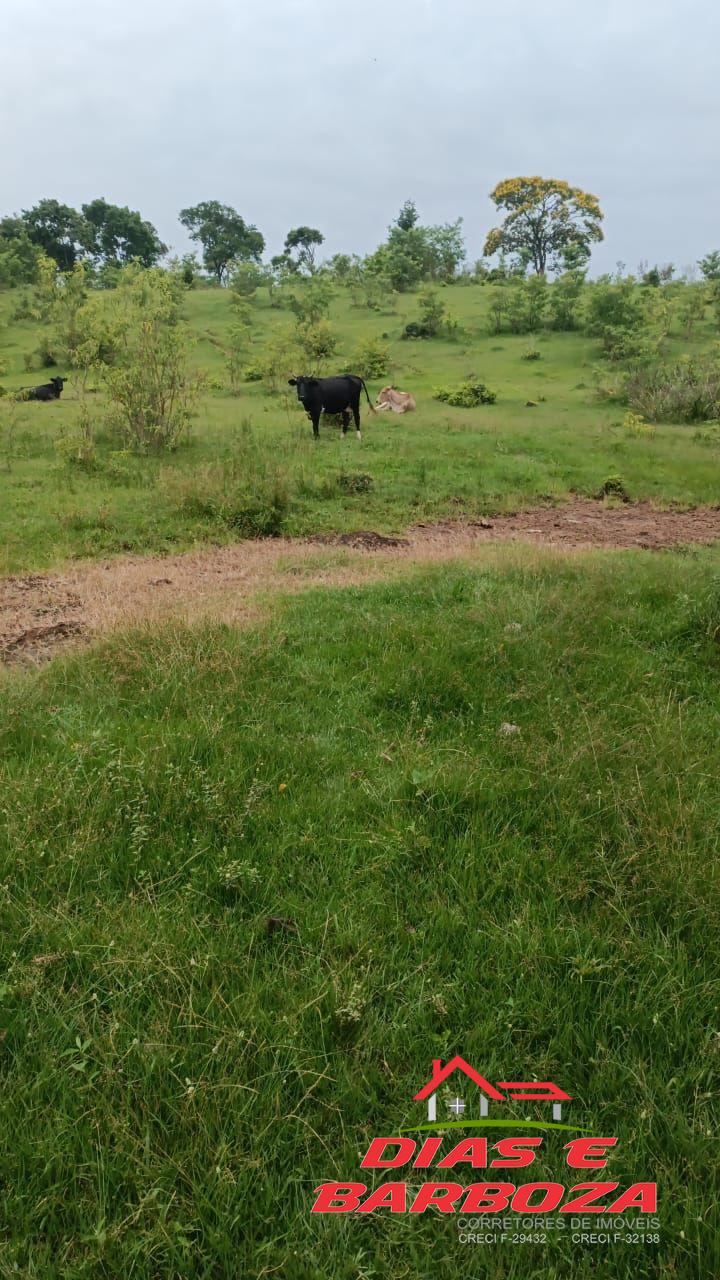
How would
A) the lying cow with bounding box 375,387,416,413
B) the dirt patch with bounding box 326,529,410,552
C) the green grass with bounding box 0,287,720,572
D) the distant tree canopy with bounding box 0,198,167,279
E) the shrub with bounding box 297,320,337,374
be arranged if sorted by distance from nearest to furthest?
the dirt patch with bounding box 326,529,410,552 < the green grass with bounding box 0,287,720,572 < the lying cow with bounding box 375,387,416,413 < the shrub with bounding box 297,320,337,374 < the distant tree canopy with bounding box 0,198,167,279

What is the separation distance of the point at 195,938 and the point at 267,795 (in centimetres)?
89

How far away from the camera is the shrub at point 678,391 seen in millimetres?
20953

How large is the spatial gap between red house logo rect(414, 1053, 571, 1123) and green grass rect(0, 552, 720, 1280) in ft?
0.17

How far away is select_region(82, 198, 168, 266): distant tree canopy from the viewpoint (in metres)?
60.5

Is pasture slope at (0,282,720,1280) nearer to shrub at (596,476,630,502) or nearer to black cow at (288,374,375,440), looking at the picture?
shrub at (596,476,630,502)

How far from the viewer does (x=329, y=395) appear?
1636 centimetres

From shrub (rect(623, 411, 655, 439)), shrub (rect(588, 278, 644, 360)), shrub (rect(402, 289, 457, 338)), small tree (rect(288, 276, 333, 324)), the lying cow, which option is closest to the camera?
shrub (rect(623, 411, 655, 439))

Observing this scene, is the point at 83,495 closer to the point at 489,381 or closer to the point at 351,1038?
the point at 351,1038

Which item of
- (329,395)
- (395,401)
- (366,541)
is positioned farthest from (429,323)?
(366,541)

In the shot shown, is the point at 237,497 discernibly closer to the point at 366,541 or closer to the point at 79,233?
the point at 366,541

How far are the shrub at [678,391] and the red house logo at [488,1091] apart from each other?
23.0m

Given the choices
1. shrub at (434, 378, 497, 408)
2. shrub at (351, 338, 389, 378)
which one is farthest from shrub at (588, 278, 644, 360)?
shrub at (351, 338, 389, 378)

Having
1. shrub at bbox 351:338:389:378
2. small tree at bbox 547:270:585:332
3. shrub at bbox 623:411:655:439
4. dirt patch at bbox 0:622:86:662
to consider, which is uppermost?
small tree at bbox 547:270:585:332

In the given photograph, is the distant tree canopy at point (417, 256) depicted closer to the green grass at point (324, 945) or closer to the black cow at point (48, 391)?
the black cow at point (48, 391)
